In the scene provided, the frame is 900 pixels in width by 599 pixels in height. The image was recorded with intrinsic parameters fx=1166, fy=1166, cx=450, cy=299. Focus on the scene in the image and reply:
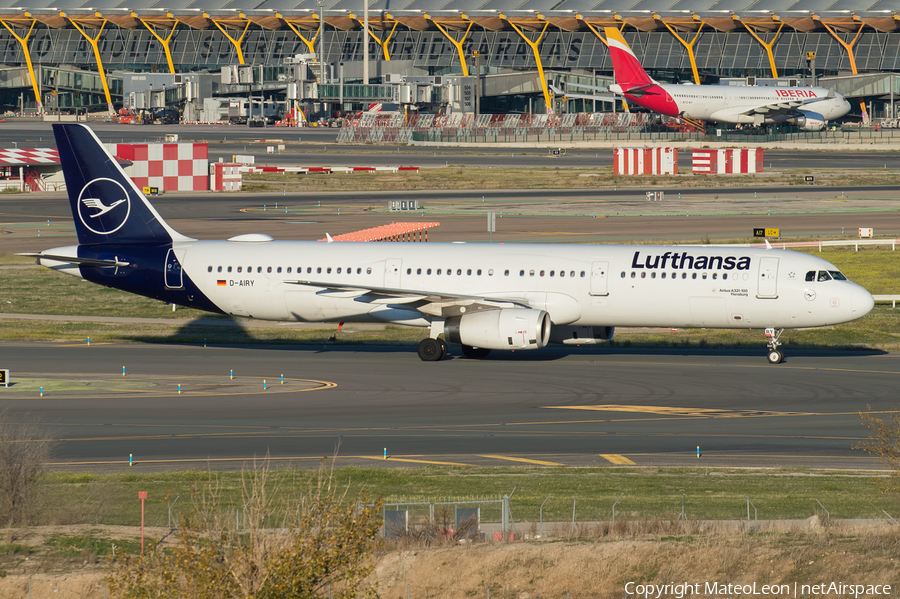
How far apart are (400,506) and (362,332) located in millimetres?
29099

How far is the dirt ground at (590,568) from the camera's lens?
20141 millimetres

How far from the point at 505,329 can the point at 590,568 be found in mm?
21092

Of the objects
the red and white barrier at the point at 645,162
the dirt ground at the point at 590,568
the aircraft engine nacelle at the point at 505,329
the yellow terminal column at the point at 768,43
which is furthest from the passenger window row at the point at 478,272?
the yellow terminal column at the point at 768,43

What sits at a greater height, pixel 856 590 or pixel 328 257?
pixel 328 257

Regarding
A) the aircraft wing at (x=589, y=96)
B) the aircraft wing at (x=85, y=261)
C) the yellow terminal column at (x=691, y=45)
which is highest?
the yellow terminal column at (x=691, y=45)

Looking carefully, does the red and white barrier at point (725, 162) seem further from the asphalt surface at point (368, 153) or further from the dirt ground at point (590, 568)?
the dirt ground at point (590, 568)

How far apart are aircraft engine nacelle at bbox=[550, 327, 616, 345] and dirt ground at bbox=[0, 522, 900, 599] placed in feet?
74.7

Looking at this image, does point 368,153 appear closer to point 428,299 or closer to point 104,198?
point 104,198

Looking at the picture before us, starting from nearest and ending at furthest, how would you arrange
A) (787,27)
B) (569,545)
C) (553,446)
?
(569,545)
(553,446)
(787,27)

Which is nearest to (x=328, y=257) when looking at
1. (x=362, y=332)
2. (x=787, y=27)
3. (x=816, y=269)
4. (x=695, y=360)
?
(x=362, y=332)

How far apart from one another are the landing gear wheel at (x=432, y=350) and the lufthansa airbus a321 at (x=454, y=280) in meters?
0.04

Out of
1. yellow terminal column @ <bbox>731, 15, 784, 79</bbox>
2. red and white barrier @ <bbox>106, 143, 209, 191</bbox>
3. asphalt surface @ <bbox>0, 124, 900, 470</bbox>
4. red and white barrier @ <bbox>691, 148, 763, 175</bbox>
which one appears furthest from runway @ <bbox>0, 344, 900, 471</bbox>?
yellow terminal column @ <bbox>731, 15, 784, 79</bbox>

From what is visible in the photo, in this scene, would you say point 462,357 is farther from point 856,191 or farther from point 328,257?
point 856,191

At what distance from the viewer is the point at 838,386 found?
39.8 meters
